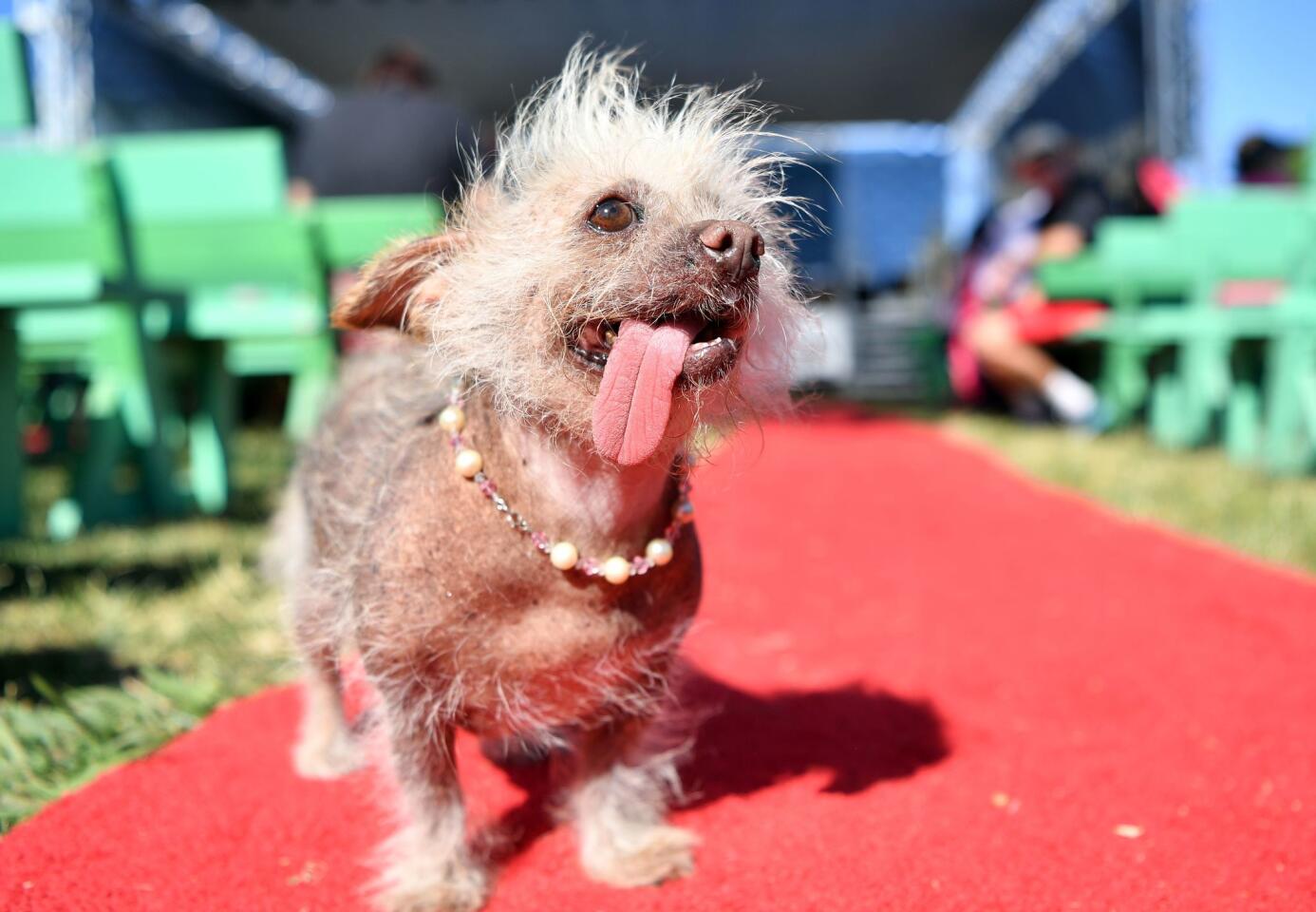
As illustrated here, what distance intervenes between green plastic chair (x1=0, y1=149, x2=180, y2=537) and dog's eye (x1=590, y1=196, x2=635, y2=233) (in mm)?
2841

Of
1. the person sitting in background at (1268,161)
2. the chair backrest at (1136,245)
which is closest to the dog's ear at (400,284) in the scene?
the chair backrest at (1136,245)

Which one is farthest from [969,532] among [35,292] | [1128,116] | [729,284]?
[1128,116]

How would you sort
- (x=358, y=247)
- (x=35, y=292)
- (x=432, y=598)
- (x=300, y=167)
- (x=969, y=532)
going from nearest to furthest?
1. (x=432, y=598)
2. (x=35, y=292)
3. (x=969, y=532)
4. (x=358, y=247)
5. (x=300, y=167)

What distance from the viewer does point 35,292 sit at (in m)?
3.26

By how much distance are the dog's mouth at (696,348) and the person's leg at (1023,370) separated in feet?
19.8

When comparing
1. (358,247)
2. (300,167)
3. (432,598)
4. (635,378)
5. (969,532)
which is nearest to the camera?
(635,378)

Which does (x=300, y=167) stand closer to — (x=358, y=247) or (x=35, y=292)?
(x=358, y=247)

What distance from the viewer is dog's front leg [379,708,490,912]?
1.62 meters

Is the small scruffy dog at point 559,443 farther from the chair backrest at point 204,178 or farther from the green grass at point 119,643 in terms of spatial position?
the chair backrest at point 204,178

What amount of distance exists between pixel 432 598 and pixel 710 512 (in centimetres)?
323

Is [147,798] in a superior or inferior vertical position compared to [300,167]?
inferior

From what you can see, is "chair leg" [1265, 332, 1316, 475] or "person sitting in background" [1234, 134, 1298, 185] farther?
"person sitting in background" [1234, 134, 1298, 185]

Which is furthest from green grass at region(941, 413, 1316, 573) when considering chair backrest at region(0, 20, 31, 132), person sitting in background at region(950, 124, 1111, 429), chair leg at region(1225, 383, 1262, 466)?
chair backrest at region(0, 20, 31, 132)

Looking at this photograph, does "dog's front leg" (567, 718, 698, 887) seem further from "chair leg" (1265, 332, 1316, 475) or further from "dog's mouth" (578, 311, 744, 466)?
"chair leg" (1265, 332, 1316, 475)
